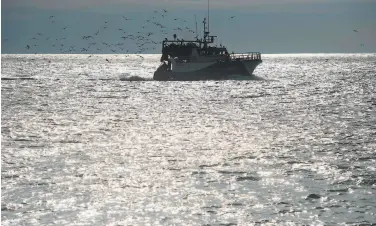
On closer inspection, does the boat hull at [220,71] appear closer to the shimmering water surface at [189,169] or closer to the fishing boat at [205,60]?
the fishing boat at [205,60]

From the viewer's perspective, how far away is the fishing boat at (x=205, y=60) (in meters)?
107

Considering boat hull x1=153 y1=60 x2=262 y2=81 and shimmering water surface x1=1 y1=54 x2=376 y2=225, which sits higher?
boat hull x1=153 y1=60 x2=262 y2=81

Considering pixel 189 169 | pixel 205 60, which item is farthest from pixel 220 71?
pixel 189 169

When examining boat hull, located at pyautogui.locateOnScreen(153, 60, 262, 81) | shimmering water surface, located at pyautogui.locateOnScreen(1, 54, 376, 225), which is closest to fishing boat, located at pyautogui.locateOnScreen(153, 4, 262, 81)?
boat hull, located at pyautogui.locateOnScreen(153, 60, 262, 81)

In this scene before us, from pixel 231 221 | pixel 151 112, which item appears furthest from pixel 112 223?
pixel 151 112

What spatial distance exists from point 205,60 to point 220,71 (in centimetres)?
665

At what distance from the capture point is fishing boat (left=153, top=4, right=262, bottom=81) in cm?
10656

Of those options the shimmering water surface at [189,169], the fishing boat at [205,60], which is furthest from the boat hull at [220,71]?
the shimmering water surface at [189,169]

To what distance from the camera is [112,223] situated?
61.5 ft

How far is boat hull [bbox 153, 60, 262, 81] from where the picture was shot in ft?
357

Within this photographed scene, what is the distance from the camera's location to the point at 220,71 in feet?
369

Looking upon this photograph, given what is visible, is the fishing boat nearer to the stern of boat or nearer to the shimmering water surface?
the stern of boat

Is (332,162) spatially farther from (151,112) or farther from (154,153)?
(151,112)

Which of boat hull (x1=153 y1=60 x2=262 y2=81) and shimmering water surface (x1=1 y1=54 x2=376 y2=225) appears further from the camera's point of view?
boat hull (x1=153 y1=60 x2=262 y2=81)
